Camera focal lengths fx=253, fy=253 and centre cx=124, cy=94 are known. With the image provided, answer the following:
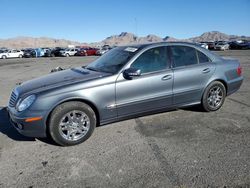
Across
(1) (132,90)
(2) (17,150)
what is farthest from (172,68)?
(2) (17,150)

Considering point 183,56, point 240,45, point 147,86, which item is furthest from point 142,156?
point 240,45

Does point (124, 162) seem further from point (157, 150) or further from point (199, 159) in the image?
point (199, 159)

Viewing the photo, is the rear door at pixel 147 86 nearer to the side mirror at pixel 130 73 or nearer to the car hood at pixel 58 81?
the side mirror at pixel 130 73

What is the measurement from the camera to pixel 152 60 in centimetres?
474

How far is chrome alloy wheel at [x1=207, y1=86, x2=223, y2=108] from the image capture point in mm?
5428

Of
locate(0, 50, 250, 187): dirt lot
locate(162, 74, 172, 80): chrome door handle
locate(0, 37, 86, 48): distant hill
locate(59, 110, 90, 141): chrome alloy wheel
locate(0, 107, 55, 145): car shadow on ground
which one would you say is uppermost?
locate(0, 37, 86, 48): distant hill

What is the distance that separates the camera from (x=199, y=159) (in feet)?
11.6

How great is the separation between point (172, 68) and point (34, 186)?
124 inches

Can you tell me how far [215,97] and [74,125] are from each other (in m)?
3.16

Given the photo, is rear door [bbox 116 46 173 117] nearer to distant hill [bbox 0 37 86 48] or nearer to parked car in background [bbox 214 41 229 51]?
parked car in background [bbox 214 41 229 51]

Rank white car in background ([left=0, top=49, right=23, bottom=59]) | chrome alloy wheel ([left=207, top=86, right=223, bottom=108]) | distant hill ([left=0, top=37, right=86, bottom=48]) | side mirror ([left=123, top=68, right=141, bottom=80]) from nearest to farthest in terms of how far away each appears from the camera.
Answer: side mirror ([left=123, top=68, right=141, bottom=80]), chrome alloy wheel ([left=207, top=86, right=223, bottom=108]), white car in background ([left=0, top=49, right=23, bottom=59]), distant hill ([left=0, top=37, right=86, bottom=48])

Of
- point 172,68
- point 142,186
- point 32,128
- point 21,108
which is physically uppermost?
point 172,68

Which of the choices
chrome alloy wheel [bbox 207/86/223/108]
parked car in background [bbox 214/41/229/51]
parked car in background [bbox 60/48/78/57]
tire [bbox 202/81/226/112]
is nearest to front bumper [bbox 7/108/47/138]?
tire [bbox 202/81/226/112]

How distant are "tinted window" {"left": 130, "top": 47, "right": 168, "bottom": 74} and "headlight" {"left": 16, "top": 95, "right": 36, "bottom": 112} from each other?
1783mm
